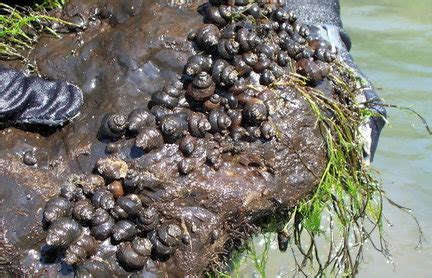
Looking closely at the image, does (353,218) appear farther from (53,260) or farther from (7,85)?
(7,85)

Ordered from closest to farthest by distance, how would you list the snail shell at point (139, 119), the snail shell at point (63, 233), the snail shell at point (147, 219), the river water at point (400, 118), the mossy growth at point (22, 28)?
the snail shell at point (63, 233), the snail shell at point (147, 219), the snail shell at point (139, 119), the mossy growth at point (22, 28), the river water at point (400, 118)

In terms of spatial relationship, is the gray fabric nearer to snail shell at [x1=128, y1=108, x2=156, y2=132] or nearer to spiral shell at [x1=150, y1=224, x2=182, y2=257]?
snail shell at [x1=128, y1=108, x2=156, y2=132]

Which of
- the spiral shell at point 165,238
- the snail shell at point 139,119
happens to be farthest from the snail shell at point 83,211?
the snail shell at point 139,119

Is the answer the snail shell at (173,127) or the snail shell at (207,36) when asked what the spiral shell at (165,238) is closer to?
the snail shell at (173,127)

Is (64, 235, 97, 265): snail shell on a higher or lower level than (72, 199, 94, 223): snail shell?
lower

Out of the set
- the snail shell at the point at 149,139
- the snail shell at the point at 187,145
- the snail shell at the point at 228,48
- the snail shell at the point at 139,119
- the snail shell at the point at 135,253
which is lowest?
the snail shell at the point at 135,253

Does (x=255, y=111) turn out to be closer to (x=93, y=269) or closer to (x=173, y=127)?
(x=173, y=127)

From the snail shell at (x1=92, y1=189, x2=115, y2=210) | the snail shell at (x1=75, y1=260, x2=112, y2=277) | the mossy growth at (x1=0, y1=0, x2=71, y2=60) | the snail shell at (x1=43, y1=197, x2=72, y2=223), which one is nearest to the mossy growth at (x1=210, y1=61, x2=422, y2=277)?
the snail shell at (x1=75, y1=260, x2=112, y2=277)

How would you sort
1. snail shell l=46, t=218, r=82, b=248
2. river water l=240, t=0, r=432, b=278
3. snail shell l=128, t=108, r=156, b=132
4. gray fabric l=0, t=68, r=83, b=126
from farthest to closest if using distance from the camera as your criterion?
river water l=240, t=0, r=432, b=278, gray fabric l=0, t=68, r=83, b=126, snail shell l=128, t=108, r=156, b=132, snail shell l=46, t=218, r=82, b=248
